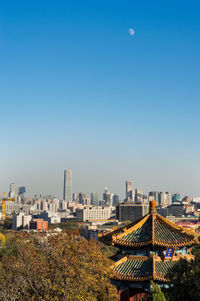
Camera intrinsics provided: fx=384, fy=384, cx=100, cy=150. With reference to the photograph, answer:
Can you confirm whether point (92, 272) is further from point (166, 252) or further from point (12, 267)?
point (12, 267)

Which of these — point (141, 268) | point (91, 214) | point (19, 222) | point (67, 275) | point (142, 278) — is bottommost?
point (19, 222)

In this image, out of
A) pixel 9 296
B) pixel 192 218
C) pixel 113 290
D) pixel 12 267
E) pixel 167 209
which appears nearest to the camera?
pixel 113 290

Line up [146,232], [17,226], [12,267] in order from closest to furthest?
[146,232], [12,267], [17,226]

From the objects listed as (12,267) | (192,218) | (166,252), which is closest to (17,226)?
(192,218)

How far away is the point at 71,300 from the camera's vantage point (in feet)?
38.8

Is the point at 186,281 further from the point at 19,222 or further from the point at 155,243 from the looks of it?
the point at 19,222

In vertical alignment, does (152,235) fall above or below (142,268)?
above

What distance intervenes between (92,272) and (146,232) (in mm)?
2226

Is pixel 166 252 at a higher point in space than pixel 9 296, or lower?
higher

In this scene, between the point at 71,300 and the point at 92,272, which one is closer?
the point at 71,300

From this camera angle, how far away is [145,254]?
1232 cm

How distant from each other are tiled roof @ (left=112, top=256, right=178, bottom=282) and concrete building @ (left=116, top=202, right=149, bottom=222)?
4844 inches

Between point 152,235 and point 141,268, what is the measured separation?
1.07 meters

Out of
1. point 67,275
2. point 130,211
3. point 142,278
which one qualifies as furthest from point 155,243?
point 130,211
